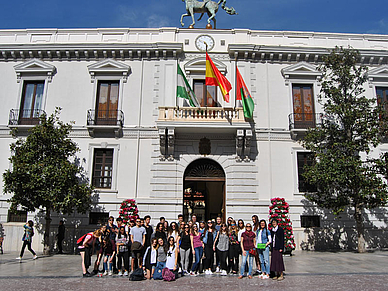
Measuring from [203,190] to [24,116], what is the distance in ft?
37.8

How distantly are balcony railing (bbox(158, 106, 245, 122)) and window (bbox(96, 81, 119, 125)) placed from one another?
10.7 feet

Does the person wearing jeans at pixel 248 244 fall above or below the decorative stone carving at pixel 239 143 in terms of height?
below

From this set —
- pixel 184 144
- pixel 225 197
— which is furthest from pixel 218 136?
pixel 225 197

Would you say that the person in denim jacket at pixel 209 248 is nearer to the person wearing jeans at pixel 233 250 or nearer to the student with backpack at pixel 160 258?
the person wearing jeans at pixel 233 250

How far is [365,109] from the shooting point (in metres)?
16.5

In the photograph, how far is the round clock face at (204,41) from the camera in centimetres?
2006

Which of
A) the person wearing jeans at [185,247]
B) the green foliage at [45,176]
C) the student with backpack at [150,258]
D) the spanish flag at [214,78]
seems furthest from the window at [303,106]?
the green foliage at [45,176]

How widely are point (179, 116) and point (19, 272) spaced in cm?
1031

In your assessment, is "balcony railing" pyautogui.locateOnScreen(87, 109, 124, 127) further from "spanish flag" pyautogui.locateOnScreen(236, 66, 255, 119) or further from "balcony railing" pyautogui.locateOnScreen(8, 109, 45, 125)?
"spanish flag" pyautogui.locateOnScreen(236, 66, 255, 119)

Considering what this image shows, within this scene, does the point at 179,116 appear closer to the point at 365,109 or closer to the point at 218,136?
the point at 218,136

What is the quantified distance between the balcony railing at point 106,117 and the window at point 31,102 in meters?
3.08

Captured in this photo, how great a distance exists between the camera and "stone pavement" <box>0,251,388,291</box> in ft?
29.5

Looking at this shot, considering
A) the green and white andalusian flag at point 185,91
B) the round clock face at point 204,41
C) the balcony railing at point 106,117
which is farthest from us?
the round clock face at point 204,41

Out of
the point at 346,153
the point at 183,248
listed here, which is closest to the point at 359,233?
the point at 346,153
